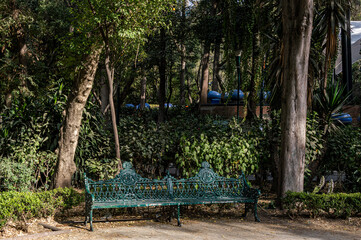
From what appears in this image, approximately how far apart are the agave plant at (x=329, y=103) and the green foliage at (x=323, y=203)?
8.69 ft

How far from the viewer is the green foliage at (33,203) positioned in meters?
5.57

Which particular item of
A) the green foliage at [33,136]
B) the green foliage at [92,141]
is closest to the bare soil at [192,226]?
the green foliage at [33,136]

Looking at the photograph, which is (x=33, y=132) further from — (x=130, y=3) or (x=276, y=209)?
(x=276, y=209)

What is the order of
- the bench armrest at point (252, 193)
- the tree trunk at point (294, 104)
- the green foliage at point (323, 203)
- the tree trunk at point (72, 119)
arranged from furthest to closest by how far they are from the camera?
the tree trunk at point (72, 119), the tree trunk at point (294, 104), the green foliage at point (323, 203), the bench armrest at point (252, 193)

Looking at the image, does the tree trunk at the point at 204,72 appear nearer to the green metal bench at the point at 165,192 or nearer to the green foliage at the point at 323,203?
the green metal bench at the point at 165,192

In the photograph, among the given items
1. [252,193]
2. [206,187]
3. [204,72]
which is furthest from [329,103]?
[204,72]

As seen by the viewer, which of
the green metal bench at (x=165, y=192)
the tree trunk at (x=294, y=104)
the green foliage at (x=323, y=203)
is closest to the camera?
the green metal bench at (x=165, y=192)

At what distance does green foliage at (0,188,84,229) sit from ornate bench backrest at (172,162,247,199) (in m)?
1.86

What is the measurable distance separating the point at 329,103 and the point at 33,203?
285 inches

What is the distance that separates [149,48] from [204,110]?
4.51 metres

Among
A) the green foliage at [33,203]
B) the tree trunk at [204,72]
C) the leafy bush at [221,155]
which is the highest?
the tree trunk at [204,72]

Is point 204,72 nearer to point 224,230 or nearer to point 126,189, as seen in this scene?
point 126,189

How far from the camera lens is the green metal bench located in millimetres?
6238

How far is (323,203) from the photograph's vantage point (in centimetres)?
690
